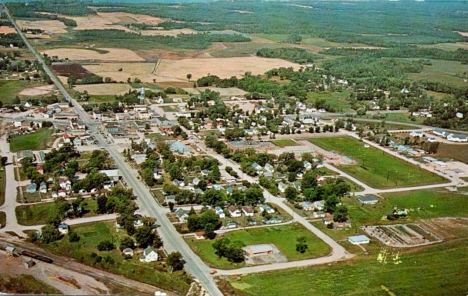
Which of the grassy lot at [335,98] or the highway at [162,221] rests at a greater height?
the grassy lot at [335,98]

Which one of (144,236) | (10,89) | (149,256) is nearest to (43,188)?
(144,236)

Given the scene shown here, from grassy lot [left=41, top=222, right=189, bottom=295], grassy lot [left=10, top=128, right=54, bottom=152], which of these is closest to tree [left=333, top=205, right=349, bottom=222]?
grassy lot [left=41, top=222, right=189, bottom=295]

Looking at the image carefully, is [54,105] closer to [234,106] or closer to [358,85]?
[234,106]

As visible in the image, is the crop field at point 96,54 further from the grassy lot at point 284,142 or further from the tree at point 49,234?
the tree at point 49,234

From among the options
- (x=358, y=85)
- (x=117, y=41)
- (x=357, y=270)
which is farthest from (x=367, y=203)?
(x=117, y=41)

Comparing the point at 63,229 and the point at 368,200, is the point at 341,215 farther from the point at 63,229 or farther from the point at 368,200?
Answer: the point at 63,229

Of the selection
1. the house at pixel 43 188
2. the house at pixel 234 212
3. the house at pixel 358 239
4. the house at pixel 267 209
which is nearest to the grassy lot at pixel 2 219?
the house at pixel 43 188
